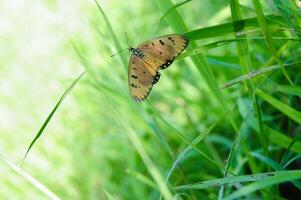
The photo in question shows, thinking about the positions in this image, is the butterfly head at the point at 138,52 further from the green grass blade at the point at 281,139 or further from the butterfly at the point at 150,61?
the green grass blade at the point at 281,139

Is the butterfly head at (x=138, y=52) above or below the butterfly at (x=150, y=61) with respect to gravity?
above

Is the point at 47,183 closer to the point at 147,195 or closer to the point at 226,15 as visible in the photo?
the point at 147,195

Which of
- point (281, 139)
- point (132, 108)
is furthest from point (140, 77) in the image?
point (132, 108)

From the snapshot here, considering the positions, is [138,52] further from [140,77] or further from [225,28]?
[225,28]

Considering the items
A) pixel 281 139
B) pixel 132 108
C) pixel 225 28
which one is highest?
pixel 225 28

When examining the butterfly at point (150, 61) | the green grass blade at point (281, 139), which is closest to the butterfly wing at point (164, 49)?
the butterfly at point (150, 61)

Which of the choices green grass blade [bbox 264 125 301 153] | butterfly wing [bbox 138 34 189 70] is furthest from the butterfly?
green grass blade [bbox 264 125 301 153]

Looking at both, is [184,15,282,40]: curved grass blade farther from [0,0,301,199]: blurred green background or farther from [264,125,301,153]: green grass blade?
[264,125,301,153]: green grass blade

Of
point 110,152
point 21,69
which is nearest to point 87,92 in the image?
point 110,152
